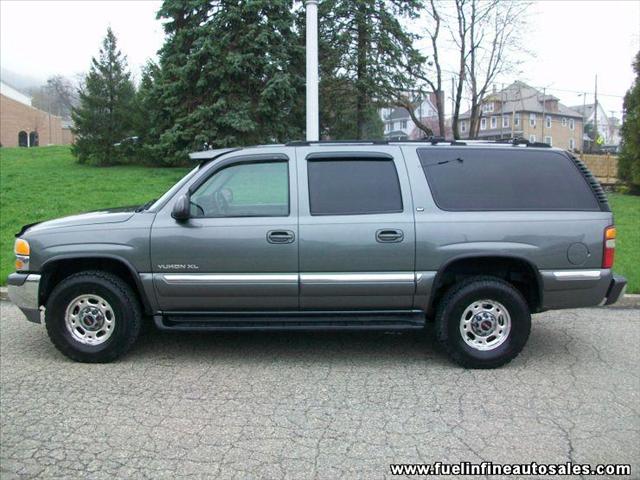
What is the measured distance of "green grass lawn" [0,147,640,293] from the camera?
943cm

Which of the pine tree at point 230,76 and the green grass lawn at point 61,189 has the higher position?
the pine tree at point 230,76

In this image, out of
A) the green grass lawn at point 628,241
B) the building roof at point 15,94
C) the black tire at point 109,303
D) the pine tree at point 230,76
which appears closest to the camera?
the black tire at point 109,303

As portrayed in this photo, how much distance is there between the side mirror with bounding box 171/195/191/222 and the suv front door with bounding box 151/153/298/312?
0.08m

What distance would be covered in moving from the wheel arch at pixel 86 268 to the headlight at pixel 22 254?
0.63 ft

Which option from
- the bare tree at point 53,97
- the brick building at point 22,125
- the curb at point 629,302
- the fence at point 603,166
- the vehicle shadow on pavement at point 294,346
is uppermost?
the bare tree at point 53,97

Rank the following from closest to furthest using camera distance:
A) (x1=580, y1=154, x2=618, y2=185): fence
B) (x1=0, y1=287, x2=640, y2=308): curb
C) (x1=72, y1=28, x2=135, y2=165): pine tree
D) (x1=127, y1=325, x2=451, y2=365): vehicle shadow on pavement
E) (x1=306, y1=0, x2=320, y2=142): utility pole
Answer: (x1=127, y1=325, x2=451, y2=365): vehicle shadow on pavement → (x1=0, y1=287, x2=640, y2=308): curb → (x1=306, y1=0, x2=320, y2=142): utility pole → (x1=72, y1=28, x2=135, y2=165): pine tree → (x1=580, y1=154, x2=618, y2=185): fence

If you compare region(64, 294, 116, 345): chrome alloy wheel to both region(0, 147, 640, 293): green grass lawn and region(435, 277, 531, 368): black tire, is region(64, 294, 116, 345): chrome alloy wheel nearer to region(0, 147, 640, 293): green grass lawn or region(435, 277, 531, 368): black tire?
region(435, 277, 531, 368): black tire

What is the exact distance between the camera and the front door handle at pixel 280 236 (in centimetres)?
471

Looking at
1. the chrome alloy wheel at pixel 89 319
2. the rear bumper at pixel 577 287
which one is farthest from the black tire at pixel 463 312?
the chrome alloy wheel at pixel 89 319

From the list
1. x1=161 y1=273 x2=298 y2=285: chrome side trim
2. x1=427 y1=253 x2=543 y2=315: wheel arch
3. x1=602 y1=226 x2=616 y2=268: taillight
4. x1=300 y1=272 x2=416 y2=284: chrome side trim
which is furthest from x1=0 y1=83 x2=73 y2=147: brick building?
x1=602 y1=226 x2=616 y2=268: taillight

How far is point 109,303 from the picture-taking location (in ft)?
16.0

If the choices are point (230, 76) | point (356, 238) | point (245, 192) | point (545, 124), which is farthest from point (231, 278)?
point (545, 124)

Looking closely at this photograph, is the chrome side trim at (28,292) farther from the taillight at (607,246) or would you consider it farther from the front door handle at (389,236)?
the taillight at (607,246)

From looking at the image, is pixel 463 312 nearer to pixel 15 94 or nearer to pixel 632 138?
pixel 632 138
